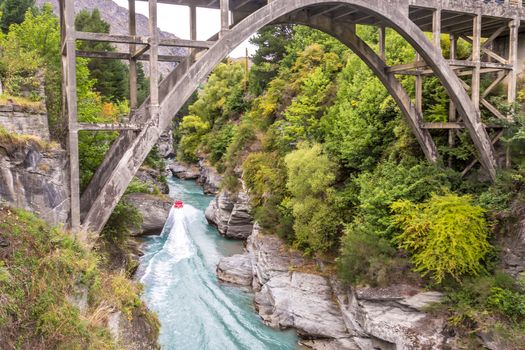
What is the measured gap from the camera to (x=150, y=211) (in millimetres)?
22922

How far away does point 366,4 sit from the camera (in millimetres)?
10133

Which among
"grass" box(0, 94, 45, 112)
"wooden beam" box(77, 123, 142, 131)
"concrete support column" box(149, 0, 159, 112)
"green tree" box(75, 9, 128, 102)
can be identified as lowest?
"wooden beam" box(77, 123, 142, 131)

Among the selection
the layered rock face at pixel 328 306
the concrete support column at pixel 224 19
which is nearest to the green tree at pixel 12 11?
the layered rock face at pixel 328 306

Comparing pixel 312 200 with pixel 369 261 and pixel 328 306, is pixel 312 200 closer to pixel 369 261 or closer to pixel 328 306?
pixel 328 306

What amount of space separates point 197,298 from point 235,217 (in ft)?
25.7

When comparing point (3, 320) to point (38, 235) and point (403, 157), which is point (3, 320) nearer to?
point (38, 235)

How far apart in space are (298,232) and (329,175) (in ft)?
7.24

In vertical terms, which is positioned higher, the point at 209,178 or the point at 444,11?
the point at 444,11

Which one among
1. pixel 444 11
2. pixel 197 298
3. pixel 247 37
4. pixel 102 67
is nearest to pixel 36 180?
pixel 247 37

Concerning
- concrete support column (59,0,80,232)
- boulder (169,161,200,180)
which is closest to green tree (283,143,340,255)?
concrete support column (59,0,80,232)

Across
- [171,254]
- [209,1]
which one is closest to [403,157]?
[209,1]

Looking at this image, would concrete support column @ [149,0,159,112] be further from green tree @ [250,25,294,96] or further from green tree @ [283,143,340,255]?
green tree @ [250,25,294,96]

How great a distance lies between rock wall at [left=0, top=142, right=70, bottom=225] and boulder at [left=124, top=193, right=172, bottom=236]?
14681 millimetres

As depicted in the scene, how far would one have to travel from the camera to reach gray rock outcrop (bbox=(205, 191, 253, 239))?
2284 centimetres
